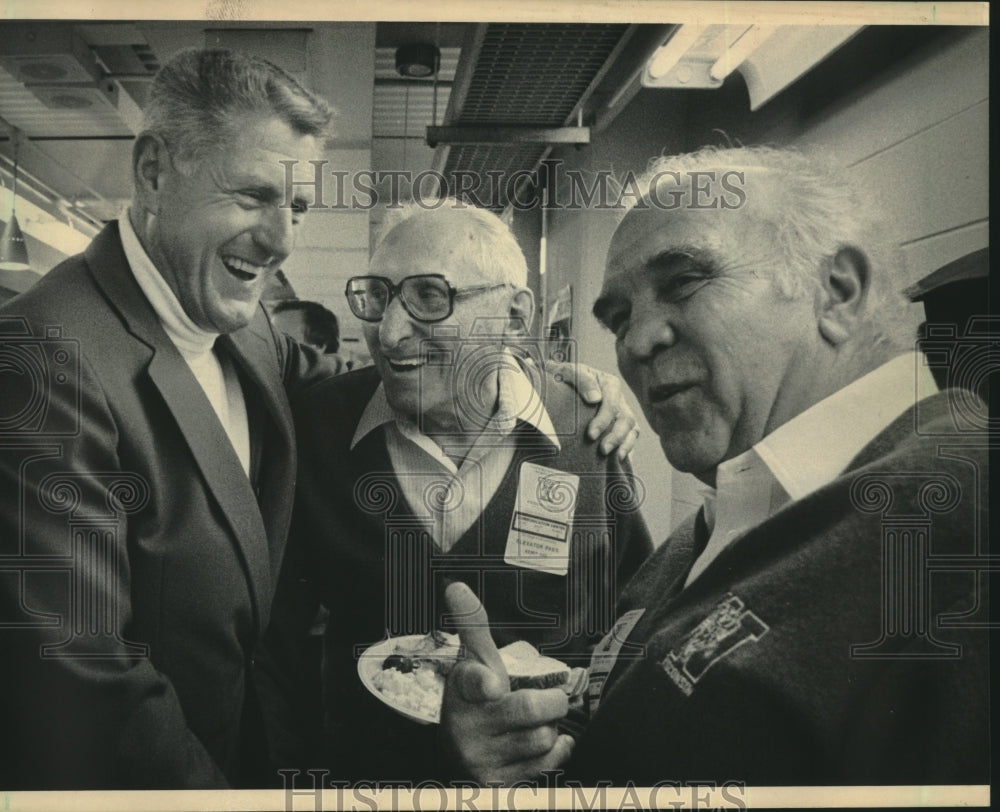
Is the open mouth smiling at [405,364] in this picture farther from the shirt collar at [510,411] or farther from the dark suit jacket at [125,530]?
the dark suit jacket at [125,530]

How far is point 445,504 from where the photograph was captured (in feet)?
7.60

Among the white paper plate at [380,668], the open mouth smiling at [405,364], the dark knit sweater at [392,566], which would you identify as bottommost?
the white paper plate at [380,668]

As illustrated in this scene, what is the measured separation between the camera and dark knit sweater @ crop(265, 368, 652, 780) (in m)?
2.31

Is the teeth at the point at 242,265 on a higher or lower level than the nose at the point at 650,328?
higher

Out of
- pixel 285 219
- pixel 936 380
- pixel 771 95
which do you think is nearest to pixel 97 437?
pixel 285 219

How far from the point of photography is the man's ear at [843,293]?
2.30 m

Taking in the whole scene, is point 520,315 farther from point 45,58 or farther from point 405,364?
point 45,58

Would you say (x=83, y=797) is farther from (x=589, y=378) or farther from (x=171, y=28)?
(x=171, y=28)

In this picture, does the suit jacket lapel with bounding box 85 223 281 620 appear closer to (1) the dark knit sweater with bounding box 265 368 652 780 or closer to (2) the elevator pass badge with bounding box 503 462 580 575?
(1) the dark knit sweater with bounding box 265 368 652 780

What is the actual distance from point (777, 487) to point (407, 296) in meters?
1.00

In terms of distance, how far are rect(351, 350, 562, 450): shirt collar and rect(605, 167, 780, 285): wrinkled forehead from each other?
0.33 metres

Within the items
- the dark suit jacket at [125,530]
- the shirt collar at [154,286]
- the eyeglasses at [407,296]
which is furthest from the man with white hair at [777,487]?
the shirt collar at [154,286]

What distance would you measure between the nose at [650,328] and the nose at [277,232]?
844mm

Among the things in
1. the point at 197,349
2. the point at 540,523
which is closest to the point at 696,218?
the point at 540,523
